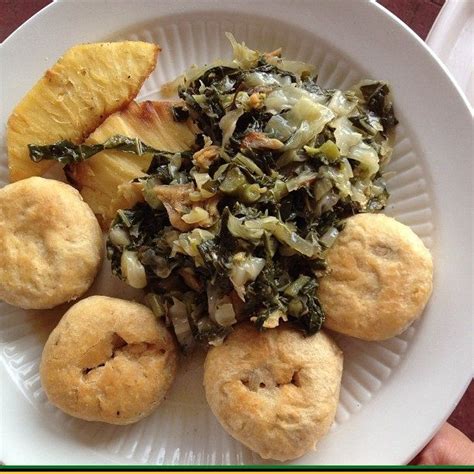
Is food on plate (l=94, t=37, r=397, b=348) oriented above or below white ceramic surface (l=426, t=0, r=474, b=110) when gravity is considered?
below

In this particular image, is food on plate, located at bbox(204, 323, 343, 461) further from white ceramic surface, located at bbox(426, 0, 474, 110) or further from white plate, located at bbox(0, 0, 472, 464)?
white ceramic surface, located at bbox(426, 0, 474, 110)

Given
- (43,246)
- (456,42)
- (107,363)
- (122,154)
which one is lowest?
(107,363)

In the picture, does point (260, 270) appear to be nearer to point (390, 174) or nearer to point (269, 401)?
point (269, 401)

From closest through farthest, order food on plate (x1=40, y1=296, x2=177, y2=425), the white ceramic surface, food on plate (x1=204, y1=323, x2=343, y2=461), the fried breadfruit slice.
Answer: food on plate (x1=204, y1=323, x2=343, y2=461)
food on plate (x1=40, y1=296, x2=177, y2=425)
the fried breadfruit slice
the white ceramic surface

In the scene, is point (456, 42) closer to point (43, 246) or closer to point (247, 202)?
point (247, 202)

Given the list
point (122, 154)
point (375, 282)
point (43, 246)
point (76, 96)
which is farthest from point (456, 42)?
point (43, 246)

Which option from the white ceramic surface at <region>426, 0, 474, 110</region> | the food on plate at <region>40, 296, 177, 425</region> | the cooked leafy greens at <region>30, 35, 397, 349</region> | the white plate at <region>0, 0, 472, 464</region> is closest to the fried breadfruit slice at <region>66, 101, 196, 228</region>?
the cooked leafy greens at <region>30, 35, 397, 349</region>

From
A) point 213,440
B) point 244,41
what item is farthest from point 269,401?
point 244,41

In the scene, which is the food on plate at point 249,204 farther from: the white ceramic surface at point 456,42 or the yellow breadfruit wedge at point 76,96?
the white ceramic surface at point 456,42
